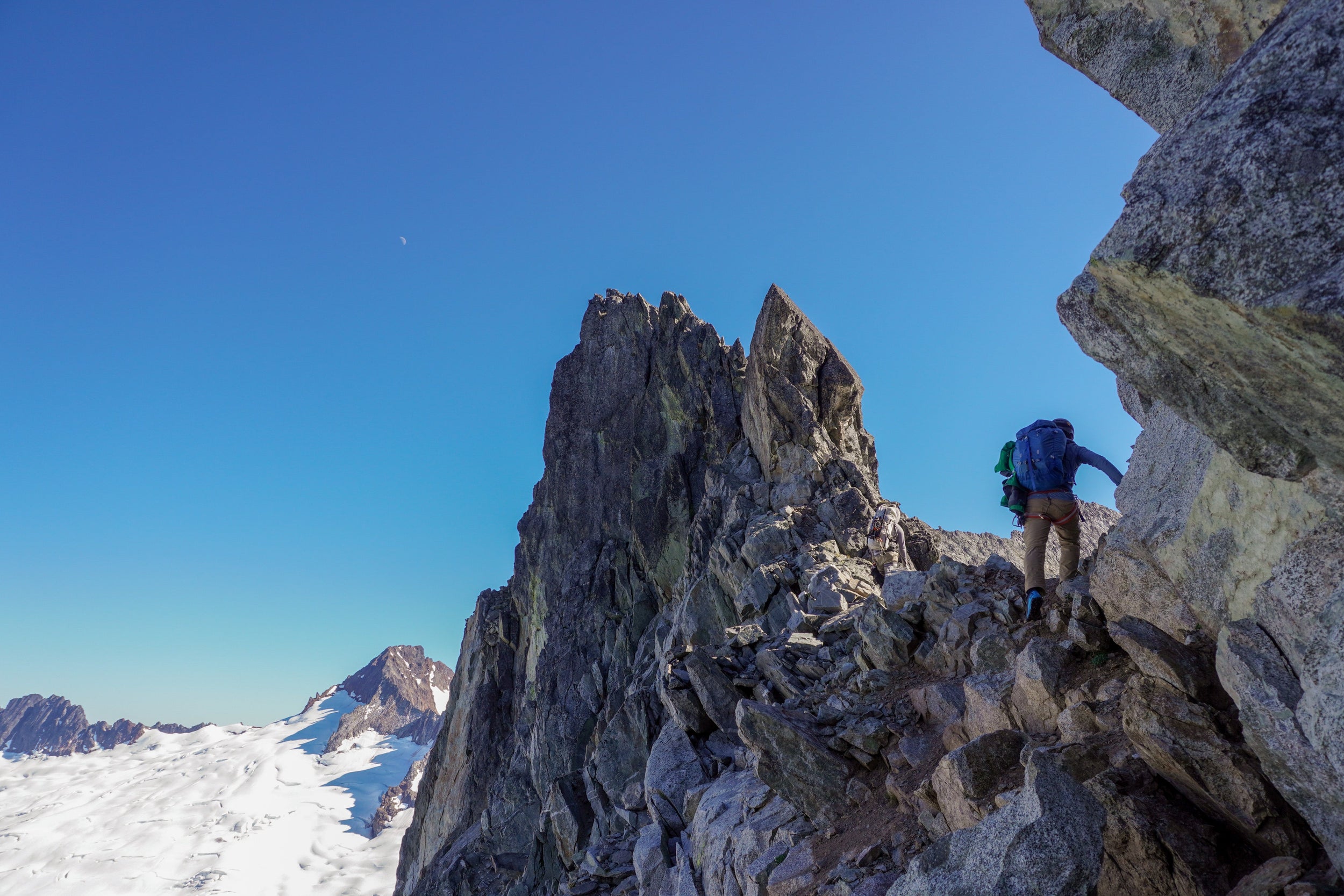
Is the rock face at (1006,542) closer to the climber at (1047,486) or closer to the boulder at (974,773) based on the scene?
the climber at (1047,486)

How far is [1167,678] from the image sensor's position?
736 cm

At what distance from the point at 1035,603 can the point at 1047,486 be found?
2.02m

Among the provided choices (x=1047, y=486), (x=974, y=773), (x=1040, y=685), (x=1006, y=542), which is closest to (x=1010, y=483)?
(x=1047, y=486)

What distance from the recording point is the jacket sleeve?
10445 mm

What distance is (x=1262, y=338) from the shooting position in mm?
4758

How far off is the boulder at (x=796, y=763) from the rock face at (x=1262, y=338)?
613cm

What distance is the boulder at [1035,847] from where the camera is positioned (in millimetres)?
6613

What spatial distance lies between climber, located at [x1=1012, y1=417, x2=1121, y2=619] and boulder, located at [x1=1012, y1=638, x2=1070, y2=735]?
1797mm

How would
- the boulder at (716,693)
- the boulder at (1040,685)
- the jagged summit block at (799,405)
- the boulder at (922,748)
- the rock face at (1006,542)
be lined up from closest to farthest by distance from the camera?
the boulder at (1040,685) < the boulder at (922,748) < the boulder at (716,693) < the rock face at (1006,542) < the jagged summit block at (799,405)

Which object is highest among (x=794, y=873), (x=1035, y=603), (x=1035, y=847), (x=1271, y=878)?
(x=1035, y=603)

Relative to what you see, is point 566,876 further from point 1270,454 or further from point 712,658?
point 1270,454

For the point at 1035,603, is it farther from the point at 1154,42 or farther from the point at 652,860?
the point at 652,860

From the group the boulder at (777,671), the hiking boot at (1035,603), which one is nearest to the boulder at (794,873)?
the boulder at (777,671)

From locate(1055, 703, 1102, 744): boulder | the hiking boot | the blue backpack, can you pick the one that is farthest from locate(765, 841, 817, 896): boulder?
the blue backpack
